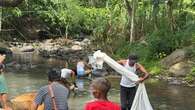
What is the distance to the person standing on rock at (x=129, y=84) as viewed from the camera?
1234 cm

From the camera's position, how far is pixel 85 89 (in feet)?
66.8

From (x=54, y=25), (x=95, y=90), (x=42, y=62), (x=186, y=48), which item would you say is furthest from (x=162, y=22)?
(x=95, y=90)

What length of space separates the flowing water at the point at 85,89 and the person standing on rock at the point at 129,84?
2.93m

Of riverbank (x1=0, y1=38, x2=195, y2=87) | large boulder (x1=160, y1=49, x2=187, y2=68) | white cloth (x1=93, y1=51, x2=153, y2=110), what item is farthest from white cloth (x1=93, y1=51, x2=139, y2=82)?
large boulder (x1=160, y1=49, x2=187, y2=68)

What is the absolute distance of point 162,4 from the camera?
3328cm

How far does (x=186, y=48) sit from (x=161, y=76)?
2.27 m

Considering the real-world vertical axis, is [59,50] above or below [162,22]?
below

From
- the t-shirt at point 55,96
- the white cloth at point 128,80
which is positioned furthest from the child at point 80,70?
the t-shirt at point 55,96

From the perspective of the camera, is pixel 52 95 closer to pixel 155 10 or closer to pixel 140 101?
pixel 140 101

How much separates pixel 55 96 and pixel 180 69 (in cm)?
1803

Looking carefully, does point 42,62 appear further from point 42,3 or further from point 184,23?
point 42,3

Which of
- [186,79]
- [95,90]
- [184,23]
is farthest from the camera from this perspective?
[184,23]

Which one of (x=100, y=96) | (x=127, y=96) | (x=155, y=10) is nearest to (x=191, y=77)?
(x=155, y=10)

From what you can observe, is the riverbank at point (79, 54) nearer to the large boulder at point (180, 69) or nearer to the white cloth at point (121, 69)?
the large boulder at point (180, 69)
